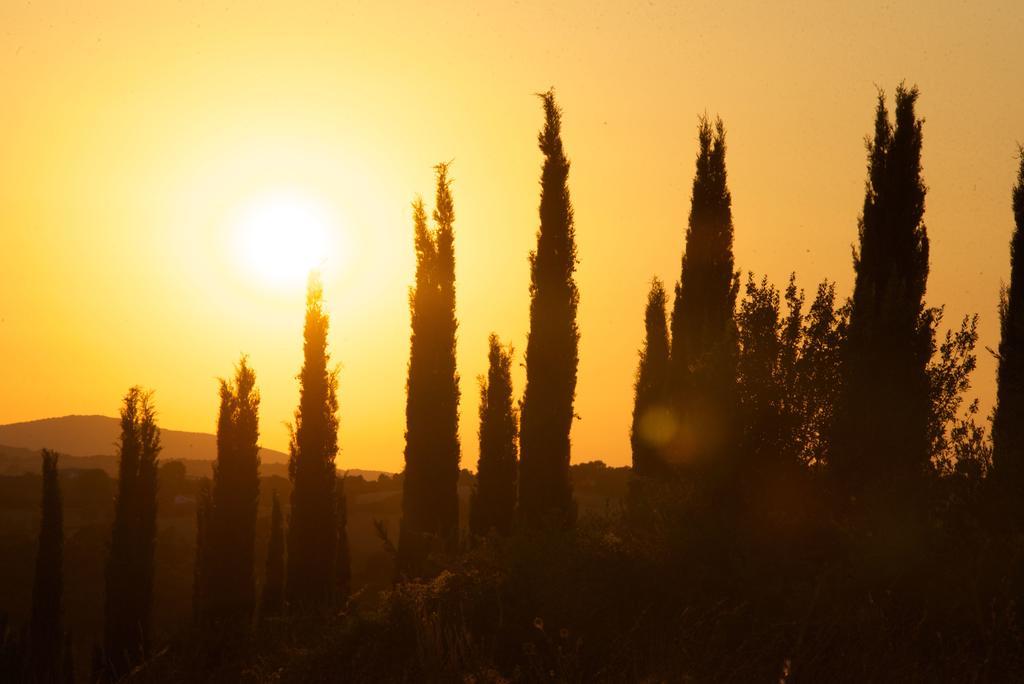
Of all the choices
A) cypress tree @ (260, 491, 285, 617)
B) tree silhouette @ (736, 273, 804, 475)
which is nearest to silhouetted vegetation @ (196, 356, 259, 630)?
cypress tree @ (260, 491, 285, 617)

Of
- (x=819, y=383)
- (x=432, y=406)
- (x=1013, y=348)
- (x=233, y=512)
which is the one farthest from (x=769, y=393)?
(x=233, y=512)

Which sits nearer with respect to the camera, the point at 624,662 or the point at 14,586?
the point at 624,662

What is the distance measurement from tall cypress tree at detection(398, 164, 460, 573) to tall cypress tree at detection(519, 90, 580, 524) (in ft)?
10.7

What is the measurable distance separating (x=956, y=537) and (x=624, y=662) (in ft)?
19.0

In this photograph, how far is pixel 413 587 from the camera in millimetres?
15094

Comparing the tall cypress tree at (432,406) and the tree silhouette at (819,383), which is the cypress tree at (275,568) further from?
the tree silhouette at (819,383)

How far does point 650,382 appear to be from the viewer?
135ft

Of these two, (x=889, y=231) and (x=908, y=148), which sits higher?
(x=908, y=148)

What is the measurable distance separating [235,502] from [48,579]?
219 inches

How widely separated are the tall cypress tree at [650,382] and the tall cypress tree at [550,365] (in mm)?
5060

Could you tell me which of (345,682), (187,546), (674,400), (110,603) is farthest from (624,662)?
(187,546)

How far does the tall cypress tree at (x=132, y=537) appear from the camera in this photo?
31.7 m

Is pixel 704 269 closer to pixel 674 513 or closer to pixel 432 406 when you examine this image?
pixel 432 406

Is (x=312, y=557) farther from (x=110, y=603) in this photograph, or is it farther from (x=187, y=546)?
(x=187, y=546)
